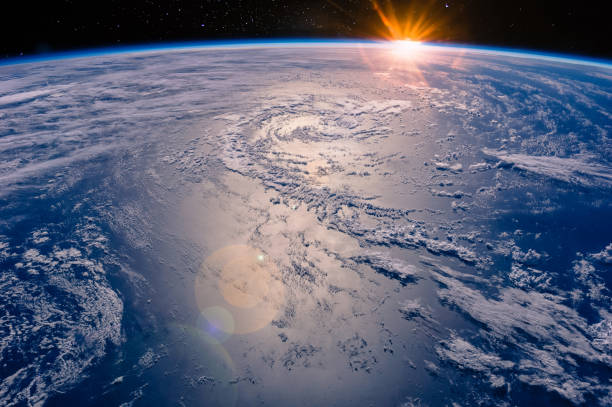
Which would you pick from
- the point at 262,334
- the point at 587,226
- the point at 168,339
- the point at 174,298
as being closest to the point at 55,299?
the point at 174,298

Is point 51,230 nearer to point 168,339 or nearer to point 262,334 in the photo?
point 168,339

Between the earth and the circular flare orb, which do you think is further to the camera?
the circular flare orb

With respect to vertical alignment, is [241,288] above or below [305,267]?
below

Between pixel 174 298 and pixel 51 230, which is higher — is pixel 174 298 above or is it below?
below

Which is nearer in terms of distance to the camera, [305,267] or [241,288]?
[241,288]

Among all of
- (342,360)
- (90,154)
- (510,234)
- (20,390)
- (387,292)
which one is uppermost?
(90,154)

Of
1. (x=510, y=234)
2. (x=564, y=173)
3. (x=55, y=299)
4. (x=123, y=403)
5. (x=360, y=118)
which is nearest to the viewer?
(x=123, y=403)

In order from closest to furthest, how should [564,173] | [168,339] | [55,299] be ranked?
[168,339]
[55,299]
[564,173]

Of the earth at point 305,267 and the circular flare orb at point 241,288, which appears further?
the circular flare orb at point 241,288
